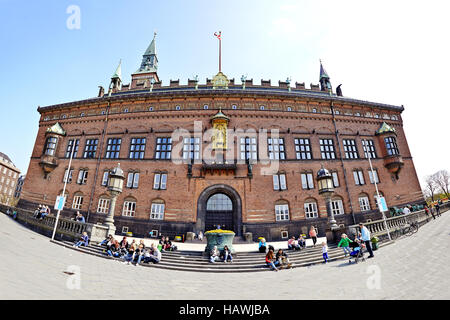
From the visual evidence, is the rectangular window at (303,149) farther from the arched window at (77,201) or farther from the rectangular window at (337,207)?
the arched window at (77,201)

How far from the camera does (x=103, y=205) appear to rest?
74.6ft

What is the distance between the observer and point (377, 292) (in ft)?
19.4

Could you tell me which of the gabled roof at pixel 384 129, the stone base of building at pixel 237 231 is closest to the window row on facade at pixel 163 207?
the stone base of building at pixel 237 231

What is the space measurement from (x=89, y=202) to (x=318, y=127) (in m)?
30.2

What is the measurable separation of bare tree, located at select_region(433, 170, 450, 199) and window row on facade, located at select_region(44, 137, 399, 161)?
2180 inches

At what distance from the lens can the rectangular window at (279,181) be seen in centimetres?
2248

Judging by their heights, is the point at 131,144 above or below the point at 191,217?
above

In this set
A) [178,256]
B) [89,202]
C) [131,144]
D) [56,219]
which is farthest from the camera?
[131,144]

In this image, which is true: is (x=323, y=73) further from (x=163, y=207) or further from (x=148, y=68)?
(x=148, y=68)

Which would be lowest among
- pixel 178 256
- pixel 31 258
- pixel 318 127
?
pixel 178 256

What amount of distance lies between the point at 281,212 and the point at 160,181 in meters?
14.3

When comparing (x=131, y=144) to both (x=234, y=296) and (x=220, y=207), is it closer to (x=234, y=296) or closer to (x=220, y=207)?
(x=220, y=207)

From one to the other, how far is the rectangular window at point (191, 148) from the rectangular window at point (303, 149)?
40.7 ft
